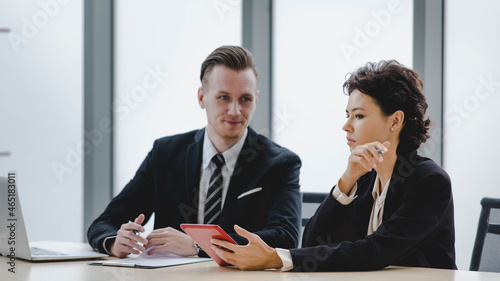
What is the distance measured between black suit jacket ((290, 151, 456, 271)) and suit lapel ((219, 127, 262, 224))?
1.30 feet

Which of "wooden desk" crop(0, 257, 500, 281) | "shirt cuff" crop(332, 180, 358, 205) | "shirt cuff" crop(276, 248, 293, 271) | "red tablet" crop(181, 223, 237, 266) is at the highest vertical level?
"shirt cuff" crop(332, 180, 358, 205)

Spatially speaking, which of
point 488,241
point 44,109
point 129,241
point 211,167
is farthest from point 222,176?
point 44,109

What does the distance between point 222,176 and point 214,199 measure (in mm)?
109

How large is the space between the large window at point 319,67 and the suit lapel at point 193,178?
131 cm

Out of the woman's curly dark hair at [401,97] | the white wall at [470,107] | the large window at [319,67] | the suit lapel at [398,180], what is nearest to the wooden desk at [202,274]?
the suit lapel at [398,180]

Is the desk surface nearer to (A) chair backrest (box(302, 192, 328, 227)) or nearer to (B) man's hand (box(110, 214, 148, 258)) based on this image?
(B) man's hand (box(110, 214, 148, 258))

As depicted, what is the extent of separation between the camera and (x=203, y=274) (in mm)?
1881

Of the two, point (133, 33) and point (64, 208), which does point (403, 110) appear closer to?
point (133, 33)

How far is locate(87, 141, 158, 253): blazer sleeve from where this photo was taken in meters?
2.62

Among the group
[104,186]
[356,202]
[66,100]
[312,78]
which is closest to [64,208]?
[104,186]

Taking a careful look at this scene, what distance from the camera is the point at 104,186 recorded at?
14.4 ft

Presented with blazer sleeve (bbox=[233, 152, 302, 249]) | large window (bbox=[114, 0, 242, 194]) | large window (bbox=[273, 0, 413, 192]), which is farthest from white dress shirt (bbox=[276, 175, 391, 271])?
large window (bbox=[114, 0, 242, 194])

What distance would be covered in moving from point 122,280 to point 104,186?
2.68 meters

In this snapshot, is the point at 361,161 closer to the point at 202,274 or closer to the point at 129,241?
the point at 202,274
